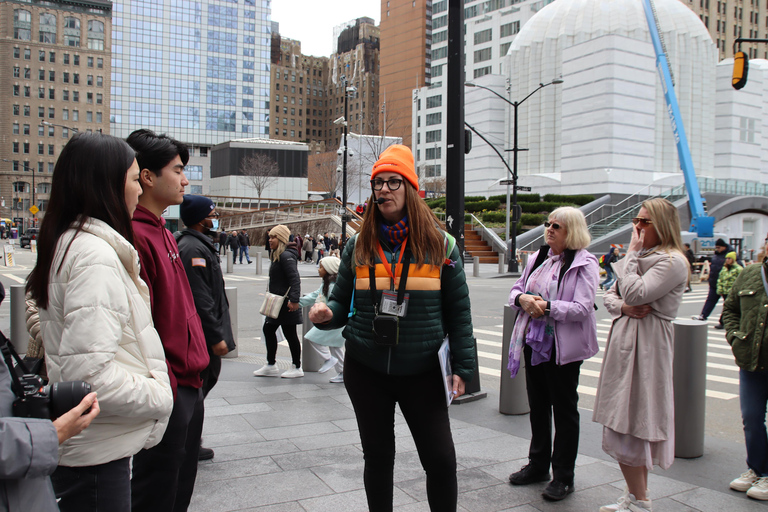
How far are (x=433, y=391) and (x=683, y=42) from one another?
60.8 meters

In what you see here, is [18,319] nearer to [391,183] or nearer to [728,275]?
[391,183]

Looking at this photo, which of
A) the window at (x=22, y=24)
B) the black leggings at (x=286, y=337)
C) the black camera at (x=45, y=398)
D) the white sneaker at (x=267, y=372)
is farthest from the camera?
the window at (x=22, y=24)

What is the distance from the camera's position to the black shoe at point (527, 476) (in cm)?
419

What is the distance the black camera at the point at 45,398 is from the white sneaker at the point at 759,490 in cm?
419

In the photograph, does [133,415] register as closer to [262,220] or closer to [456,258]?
[456,258]

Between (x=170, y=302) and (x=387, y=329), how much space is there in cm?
101

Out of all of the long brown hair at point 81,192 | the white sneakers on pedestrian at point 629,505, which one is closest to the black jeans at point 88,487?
the long brown hair at point 81,192

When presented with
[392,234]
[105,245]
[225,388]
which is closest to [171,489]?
[105,245]

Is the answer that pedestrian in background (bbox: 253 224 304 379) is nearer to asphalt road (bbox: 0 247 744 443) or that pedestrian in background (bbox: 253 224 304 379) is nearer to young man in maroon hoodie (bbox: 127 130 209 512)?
asphalt road (bbox: 0 247 744 443)

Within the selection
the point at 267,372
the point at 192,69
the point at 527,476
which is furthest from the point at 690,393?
the point at 192,69

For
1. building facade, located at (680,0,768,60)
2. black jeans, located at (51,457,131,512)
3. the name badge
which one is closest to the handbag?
the name badge

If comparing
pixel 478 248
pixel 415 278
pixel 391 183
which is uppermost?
pixel 391 183

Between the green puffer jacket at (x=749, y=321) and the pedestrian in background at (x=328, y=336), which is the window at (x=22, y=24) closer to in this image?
the pedestrian in background at (x=328, y=336)

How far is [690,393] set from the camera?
15.9 feet
